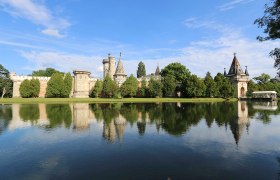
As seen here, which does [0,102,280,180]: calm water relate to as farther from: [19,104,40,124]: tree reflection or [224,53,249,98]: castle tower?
[224,53,249,98]: castle tower

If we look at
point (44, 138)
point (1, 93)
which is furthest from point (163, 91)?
point (44, 138)

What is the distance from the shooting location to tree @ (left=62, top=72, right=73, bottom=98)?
6619 centimetres

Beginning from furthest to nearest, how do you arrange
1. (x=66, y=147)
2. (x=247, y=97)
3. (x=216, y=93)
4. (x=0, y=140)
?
(x=247, y=97), (x=216, y=93), (x=0, y=140), (x=66, y=147)

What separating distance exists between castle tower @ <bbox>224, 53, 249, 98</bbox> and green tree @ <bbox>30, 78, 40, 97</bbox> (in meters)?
62.9

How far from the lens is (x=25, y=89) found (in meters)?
65.2

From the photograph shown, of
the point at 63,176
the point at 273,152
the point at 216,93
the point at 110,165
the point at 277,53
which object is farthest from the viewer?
the point at 216,93

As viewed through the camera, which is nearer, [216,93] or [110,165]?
[110,165]

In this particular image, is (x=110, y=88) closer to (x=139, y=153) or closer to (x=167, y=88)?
(x=167, y=88)

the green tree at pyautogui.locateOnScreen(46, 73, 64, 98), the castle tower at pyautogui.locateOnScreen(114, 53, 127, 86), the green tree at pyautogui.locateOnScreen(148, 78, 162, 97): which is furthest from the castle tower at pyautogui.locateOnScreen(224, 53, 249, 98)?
the green tree at pyautogui.locateOnScreen(46, 73, 64, 98)

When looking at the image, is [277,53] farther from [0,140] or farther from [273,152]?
[0,140]

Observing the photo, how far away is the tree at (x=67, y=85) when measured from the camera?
6619 cm

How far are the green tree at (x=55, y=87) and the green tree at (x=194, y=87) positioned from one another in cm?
3682

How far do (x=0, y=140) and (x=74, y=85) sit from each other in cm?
5795

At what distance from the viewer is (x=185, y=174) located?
8359 millimetres
